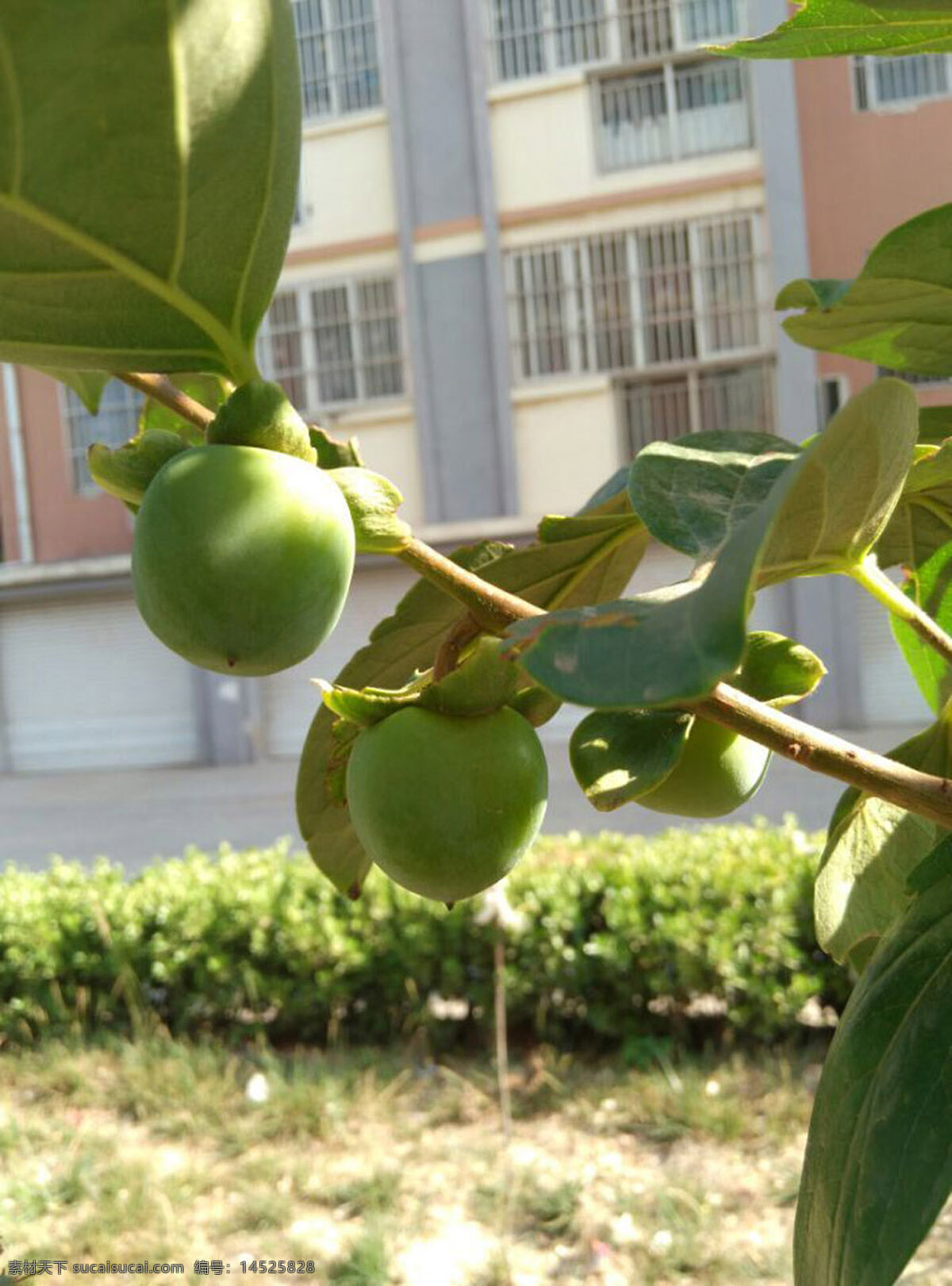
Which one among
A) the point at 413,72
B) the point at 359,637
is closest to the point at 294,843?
the point at 359,637

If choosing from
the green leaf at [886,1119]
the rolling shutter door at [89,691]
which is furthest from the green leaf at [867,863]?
the rolling shutter door at [89,691]

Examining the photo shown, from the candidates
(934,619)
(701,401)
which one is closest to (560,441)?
(701,401)

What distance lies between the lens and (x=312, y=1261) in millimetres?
2299

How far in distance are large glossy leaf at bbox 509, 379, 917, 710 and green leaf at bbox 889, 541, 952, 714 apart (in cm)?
21

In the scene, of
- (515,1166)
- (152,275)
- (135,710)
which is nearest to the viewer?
(152,275)

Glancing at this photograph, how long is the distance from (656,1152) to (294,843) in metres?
4.34

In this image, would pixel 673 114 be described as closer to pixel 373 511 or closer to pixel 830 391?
pixel 830 391

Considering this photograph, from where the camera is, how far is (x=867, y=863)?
0.50 m

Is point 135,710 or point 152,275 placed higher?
point 152,275

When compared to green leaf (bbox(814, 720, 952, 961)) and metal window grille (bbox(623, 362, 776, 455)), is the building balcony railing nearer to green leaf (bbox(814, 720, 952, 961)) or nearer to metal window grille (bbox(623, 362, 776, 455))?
metal window grille (bbox(623, 362, 776, 455))

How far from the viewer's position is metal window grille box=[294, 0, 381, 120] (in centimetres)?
897

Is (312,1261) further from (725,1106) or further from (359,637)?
(359,637)

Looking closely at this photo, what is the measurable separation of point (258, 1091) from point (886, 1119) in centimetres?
268

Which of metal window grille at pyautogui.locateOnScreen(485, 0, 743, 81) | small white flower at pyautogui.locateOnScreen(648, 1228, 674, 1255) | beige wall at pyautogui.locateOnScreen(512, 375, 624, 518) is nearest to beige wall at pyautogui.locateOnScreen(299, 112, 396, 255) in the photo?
metal window grille at pyautogui.locateOnScreen(485, 0, 743, 81)
